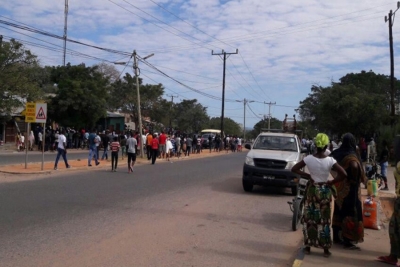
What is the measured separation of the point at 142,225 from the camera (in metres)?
9.41

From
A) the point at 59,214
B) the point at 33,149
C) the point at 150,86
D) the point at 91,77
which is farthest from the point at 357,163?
the point at 150,86

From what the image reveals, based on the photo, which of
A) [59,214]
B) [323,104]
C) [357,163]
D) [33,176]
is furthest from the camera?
[323,104]

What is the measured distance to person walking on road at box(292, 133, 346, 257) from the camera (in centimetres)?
712

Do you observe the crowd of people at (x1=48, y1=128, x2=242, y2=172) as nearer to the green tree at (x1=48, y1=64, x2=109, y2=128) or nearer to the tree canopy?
the green tree at (x1=48, y1=64, x2=109, y2=128)

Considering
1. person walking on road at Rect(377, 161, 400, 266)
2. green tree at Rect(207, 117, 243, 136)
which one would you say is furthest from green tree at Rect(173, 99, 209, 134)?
person walking on road at Rect(377, 161, 400, 266)

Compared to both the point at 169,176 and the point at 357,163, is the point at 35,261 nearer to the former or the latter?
the point at 357,163

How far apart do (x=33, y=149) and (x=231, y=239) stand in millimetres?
31412

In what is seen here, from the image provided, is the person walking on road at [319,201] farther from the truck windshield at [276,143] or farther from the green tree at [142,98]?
the green tree at [142,98]

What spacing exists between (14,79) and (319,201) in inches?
1216

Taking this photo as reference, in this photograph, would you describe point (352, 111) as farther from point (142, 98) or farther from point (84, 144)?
point (142, 98)

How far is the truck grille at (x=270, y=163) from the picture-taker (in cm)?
1447

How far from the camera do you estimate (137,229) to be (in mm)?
9023

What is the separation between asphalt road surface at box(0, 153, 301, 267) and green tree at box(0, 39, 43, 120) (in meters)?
19.9

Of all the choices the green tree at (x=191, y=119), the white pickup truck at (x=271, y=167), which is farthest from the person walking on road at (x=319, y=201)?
the green tree at (x=191, y=119)
